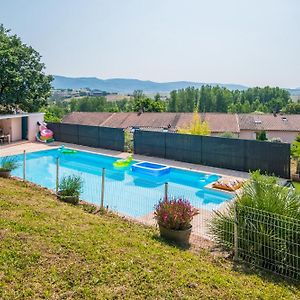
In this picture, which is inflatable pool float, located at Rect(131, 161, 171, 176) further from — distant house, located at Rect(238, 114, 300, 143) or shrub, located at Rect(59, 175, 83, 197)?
distant house, located at Rect(238, 114, 300, 143)

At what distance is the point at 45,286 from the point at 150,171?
509 inches

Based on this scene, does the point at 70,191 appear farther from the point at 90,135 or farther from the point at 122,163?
the point at 90,135

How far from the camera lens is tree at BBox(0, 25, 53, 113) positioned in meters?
24.5

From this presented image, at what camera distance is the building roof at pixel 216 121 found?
39219 millimetres

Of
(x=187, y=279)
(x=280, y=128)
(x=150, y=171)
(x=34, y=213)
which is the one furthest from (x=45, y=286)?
(x=280, y=128)

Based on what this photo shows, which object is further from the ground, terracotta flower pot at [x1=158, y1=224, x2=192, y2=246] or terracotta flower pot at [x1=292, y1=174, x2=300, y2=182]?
terracotta flower pot at [x1=158, y1=224, x2=192, y2=246]

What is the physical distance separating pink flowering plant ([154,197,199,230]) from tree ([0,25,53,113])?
21.5m

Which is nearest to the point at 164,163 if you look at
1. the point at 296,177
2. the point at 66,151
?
the point at 296,177

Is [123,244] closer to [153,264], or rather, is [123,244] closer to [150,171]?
[153,264]

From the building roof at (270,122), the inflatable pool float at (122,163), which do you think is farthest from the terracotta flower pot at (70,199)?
the building roof at (270,122)

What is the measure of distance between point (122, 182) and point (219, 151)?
5.51 meters

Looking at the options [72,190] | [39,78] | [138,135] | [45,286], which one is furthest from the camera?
[39,78]

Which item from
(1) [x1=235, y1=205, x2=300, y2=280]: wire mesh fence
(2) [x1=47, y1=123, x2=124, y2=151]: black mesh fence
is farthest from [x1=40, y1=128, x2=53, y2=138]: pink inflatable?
(1) [x1=235, y1=205, x2=300, y2=280]: wire mesh fence

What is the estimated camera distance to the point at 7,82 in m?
24.9
